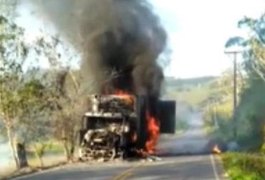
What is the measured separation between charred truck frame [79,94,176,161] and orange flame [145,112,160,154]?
1.85 feet

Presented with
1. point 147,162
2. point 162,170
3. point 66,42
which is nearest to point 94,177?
point 162,170

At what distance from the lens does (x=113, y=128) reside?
129 feet

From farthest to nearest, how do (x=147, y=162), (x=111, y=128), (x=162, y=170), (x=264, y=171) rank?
(x=111, y=128), (x=147, y=162), (x=162, y=170), (x=264, y=171)

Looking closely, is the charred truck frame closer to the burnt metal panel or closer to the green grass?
the burnt metal panel

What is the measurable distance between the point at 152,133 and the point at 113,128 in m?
5.40

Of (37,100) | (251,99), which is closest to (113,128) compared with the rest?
(37,100)

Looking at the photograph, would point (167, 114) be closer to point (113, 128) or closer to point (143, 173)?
point (113, 128)

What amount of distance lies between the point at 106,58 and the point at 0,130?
9.29 meters

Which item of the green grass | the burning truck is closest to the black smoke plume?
the burning truck

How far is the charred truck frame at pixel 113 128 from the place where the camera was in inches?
1505

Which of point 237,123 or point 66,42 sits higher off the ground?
point 66,42

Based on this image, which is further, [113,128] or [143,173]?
[113,128]

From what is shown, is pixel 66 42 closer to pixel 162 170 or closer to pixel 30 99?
pixel 30 99

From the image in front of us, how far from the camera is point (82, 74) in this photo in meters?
44.5
